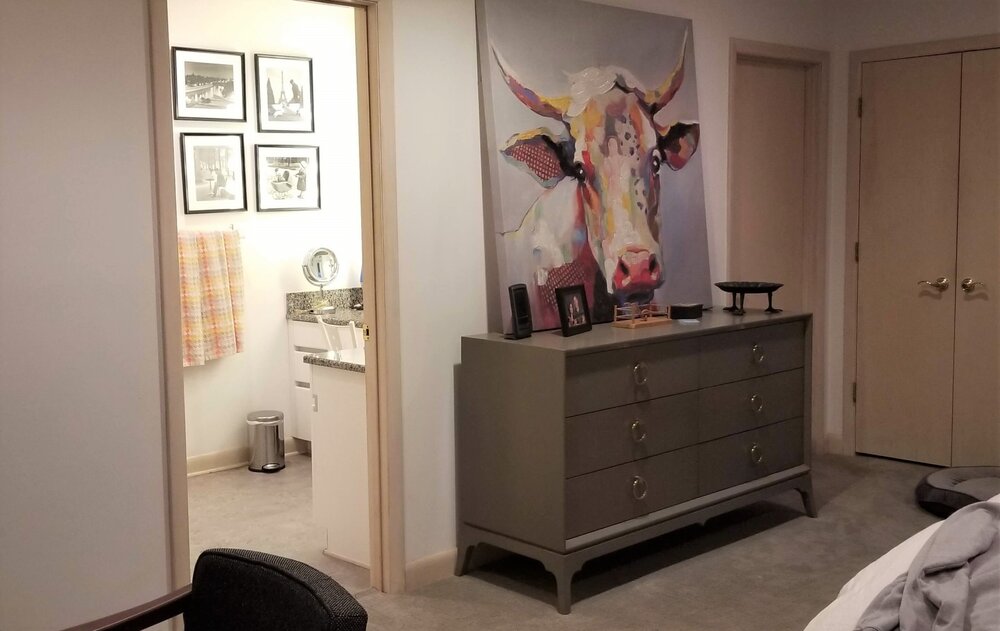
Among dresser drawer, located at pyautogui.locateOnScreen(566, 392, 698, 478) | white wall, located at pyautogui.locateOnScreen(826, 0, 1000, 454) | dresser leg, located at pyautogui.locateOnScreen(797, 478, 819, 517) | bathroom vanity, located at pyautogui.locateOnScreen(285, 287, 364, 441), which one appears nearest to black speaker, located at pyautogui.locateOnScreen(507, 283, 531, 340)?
dresser drawer, located at pyautogui.locateOnScreen(566, 392, 698, 478)

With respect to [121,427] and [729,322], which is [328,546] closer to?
[121,427]

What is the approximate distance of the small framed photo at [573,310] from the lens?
377 centimetres

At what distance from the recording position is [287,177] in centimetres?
577

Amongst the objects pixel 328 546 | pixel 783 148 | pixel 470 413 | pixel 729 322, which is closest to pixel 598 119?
pixel 729 322

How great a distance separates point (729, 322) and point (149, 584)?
240cm

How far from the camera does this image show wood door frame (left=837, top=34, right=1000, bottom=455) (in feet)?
17.7

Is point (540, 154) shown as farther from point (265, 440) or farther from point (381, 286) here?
point (265, 440)

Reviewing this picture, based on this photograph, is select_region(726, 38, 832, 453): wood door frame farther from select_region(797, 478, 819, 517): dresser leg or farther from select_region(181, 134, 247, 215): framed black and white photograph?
select_region(181, 134, 247, 215): framed black and white photograph

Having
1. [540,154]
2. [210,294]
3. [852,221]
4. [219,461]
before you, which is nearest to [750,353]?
[540,154]

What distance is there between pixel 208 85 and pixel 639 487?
3180mm

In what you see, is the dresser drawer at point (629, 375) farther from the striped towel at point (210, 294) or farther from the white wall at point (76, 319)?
the striped towel at point (210, 294)

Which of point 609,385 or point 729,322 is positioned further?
point 729,322

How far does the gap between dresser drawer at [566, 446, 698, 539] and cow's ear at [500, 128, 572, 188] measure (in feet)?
3.74

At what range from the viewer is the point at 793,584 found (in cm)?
378
